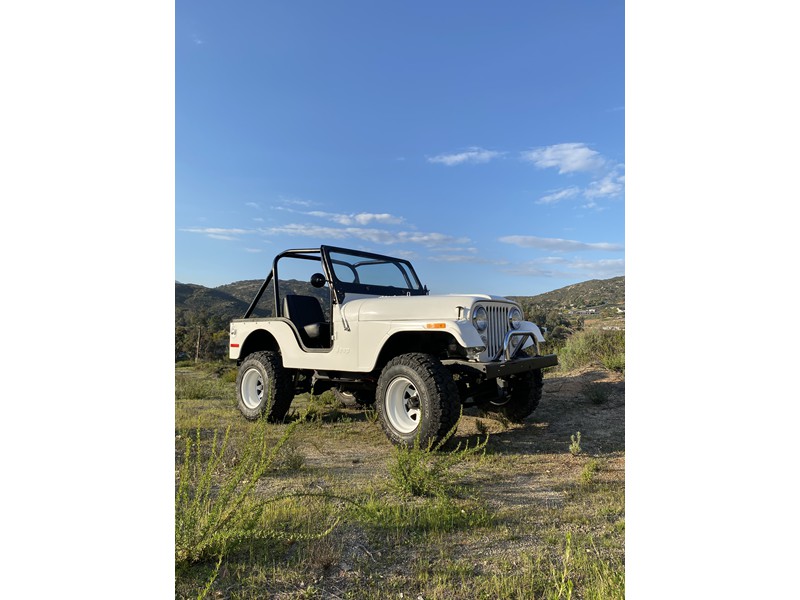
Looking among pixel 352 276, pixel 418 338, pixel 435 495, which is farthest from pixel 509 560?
pixel 352 276

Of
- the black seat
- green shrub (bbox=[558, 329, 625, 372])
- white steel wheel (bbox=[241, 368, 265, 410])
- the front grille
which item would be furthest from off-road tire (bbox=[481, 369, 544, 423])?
green shrub (bbox=[558, 329, 625, 372])

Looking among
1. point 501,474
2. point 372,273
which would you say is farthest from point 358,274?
point 501,474

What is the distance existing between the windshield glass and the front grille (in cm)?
156

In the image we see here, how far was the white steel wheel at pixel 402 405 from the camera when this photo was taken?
441cm

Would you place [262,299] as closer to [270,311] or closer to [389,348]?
[270,311]

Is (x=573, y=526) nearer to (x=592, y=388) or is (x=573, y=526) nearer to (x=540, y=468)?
(x=540, y=468)

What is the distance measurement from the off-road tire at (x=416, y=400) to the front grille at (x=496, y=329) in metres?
0.63

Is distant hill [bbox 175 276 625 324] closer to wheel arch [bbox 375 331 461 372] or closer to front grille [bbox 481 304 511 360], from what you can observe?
front grille [bbox 481 304 511 360]

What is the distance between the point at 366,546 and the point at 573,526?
1.14 metres

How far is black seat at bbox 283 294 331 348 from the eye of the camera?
570cm

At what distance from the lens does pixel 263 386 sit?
19.1ft

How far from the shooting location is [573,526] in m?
2.67

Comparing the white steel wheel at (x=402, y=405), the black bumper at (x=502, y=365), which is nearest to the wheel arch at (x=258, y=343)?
the white steel wheel at (x=402, y=405)

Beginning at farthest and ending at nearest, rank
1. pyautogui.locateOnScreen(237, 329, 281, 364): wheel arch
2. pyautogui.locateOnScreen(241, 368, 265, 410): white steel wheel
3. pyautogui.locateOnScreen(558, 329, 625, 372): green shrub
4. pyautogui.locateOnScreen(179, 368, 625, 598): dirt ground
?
pyautogui.locateOnScreen(558, 329, 625, 372): green shrub
pyautogui.locateOnScreen(237, 329, 281, 364): wheel arch
pyautogui.locateOnScreen(241, 368, 265, 410): white steel wheel
pyautogui.locateOnScreen(179, 368, 625, 598): dirt ground
